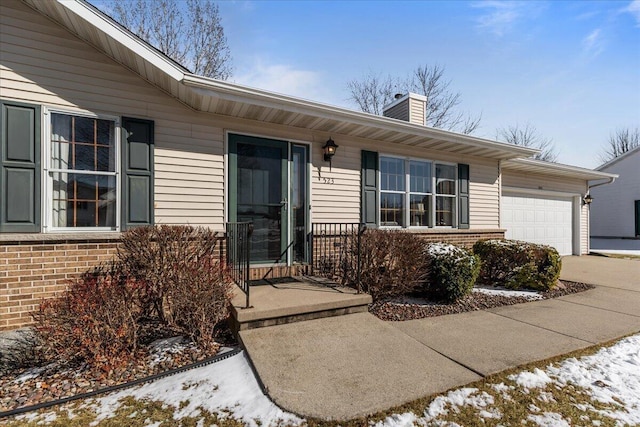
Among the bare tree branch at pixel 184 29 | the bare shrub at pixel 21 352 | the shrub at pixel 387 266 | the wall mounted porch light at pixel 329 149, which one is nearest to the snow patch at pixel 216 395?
the bare shrub at pixel 21 352

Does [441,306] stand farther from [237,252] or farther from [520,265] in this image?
[237,252]

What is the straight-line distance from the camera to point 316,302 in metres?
3.75

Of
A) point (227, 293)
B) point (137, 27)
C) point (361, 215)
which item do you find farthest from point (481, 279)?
point (137, 27)

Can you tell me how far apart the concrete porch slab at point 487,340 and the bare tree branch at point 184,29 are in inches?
506

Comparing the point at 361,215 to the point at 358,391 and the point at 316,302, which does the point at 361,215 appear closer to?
the point at 316,302

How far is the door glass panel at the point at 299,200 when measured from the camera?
555 cm

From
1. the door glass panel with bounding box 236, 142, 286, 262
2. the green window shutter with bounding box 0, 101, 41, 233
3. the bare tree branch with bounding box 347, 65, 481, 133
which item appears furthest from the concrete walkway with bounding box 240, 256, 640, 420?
the bare tree branch with bounding box 347, 65, 481, 133

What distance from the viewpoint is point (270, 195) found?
534 cm

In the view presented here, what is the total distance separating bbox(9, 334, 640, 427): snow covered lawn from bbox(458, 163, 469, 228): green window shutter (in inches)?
191

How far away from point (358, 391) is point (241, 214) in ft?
11.2

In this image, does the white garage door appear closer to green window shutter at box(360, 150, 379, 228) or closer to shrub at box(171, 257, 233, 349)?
green window shutter at box(360, 150, 379, 228)

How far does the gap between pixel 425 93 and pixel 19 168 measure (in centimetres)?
1937

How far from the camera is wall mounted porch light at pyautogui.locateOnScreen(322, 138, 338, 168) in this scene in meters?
5.68

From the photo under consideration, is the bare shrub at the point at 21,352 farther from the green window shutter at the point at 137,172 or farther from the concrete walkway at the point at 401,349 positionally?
the concrete walkway at the point at 401,349
